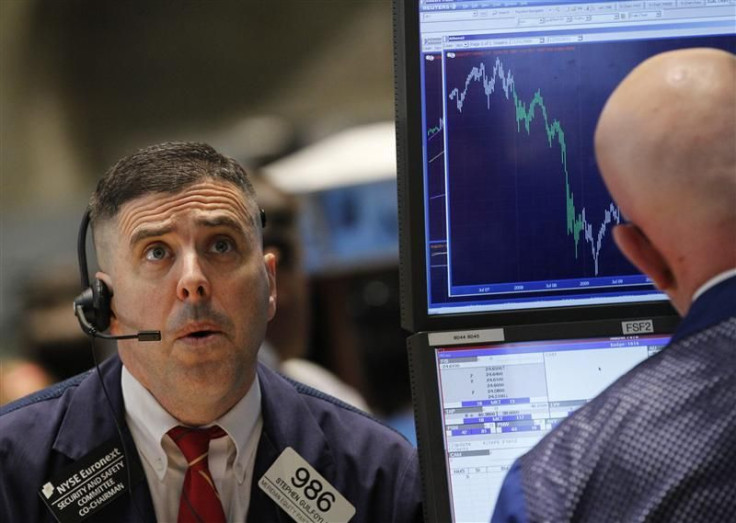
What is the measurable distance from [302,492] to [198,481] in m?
0.22

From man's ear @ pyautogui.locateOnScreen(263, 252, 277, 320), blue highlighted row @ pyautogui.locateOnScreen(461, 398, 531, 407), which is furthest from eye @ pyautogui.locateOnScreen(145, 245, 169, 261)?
blue highlighted row @ pyautogui.locateOnScreen(461, 398, 531, 407)

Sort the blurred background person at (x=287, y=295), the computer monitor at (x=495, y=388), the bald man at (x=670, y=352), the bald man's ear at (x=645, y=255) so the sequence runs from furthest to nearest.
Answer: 1. the blurred background person at (x=287, y=295)
2. the computer monitor at (x=495, y=388)
3. the bald man's ear at (x=645, y=255)
4. the bald man at (x=670, y=352)

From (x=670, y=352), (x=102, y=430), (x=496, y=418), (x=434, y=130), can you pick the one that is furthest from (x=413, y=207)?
(x=102, y=430)

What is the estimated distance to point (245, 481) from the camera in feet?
6.83

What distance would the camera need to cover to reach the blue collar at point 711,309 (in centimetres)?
126

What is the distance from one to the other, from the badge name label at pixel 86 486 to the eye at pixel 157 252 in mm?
395

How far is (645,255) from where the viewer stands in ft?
4.76

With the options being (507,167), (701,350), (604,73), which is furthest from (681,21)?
(701,350)

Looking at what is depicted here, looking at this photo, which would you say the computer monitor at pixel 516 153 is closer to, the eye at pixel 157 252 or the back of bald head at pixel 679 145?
the back of bald head at pixel 679 145

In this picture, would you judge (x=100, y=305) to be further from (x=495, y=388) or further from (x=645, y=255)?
(x=645, y=255)

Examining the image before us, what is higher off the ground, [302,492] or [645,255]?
[645,255]

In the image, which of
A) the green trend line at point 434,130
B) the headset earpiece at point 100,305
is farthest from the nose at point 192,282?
the green trend line at point 434,130

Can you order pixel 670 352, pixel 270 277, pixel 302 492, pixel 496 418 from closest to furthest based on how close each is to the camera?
pixel 670 352, pixel 496 418, pixel 302 492, pixel 270 277

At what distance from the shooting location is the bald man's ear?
143 cm
